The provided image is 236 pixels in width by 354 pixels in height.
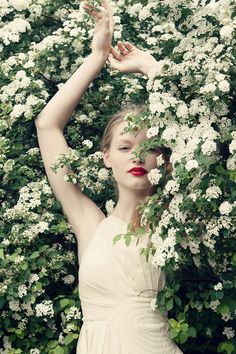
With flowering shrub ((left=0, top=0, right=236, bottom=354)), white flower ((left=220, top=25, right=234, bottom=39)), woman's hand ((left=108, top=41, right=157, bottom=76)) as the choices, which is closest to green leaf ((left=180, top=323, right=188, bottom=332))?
flowering shrub ((left=0, top=0, right=236, bottom=354))

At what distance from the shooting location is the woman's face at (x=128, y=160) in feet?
14.1

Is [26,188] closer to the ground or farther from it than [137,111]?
closer to the ground

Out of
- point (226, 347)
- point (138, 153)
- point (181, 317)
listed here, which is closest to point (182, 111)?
point (138, 153)

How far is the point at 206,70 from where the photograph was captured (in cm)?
425

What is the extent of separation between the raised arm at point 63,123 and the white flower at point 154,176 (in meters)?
0.49

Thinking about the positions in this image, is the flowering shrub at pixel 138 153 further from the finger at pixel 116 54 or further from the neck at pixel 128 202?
the finger at pixel 116 54

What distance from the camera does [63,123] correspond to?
15.2 feet

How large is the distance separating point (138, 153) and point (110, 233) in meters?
0.45

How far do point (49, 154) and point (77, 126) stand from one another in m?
0.60

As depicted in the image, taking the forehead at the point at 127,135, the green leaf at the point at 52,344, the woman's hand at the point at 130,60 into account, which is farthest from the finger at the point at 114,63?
the green leaf at the point at 52,344

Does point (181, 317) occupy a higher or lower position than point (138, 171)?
lower

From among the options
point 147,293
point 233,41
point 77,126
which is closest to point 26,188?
point 77,126

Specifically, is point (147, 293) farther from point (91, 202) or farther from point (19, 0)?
point (19, 0)

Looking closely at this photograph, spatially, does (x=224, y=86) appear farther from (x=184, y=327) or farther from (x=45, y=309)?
(x=45, y=309)
